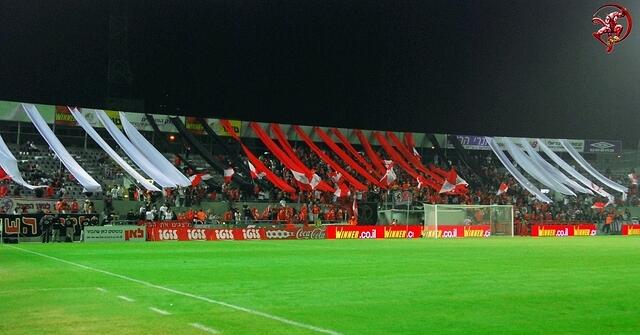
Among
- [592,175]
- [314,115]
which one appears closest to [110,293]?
[314,115]

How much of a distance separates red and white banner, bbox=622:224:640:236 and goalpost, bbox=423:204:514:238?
11478 mm

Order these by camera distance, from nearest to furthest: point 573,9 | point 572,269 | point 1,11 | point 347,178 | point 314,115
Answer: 1. point 572,269
2. point 573,9
3. point 1,11
4. point 347,178
5. point 314,115

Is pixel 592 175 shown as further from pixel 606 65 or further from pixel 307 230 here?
pixel 307 230

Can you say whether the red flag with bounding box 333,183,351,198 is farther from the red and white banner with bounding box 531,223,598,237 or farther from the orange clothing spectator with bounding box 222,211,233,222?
the red and white banner with bounding box 531,223,598,237

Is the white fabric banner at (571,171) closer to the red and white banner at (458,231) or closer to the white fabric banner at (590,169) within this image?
the white fabric banner at (590,169)

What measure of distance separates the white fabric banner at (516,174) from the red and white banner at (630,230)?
650cm

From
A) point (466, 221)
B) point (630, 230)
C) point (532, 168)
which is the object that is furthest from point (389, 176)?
point (630, 230)

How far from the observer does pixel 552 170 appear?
61719 mm

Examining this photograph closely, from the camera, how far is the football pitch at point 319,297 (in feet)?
28.7

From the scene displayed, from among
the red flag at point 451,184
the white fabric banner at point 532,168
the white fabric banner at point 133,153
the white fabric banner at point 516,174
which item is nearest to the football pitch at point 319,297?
the white fabric banner at point 133,153

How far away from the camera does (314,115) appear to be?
5669cm

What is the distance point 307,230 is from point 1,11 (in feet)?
70.7

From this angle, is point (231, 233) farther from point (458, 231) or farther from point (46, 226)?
point (458, 231)

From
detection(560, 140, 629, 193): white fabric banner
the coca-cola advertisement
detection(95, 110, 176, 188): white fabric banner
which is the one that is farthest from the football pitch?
detection(560, 140, 629, 193): white fabric banner
